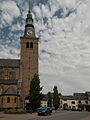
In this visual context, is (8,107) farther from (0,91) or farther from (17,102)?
(0,91)

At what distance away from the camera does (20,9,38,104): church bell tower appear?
54.8 metres

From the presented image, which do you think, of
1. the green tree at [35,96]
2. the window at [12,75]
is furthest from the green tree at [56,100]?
the green tree at [35,96]

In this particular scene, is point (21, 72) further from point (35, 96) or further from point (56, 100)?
point (56, 100)

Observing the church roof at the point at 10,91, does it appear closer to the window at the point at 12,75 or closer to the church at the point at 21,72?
the church at the point at 21,72

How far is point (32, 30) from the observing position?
2421 inches

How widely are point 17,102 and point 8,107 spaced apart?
338 centimetres

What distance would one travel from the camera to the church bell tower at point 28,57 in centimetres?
5478

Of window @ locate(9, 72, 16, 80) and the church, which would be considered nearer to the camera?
the church

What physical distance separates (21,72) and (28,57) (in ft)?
21.5

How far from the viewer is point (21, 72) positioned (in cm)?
5544

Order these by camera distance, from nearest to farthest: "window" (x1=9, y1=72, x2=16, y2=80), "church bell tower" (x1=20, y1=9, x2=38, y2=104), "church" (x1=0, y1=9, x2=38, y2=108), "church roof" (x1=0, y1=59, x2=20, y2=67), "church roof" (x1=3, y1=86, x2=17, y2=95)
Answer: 1. "church" (x1=0, y1=9, x2=38, y2=108)
2. "church roof" (x1=3, y1=86, x2=17, y2=95)
3. "church bell tower" (x1=20, y1=9, x2=38, y2=104)
4. "window" (x1=9, y1=72, x2=16, y2=80)
5. "church roof" (x1=0, y1=59, x2=20, y2=67)

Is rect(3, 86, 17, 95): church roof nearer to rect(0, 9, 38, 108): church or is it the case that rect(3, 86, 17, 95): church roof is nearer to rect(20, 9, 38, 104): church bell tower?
rect(0, 9, 38, 108): church

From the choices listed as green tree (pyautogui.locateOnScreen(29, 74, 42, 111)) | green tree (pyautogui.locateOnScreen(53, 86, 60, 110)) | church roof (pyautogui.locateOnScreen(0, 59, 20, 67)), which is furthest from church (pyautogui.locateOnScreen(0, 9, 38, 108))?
green tree (pyautogui.locateOnScreen(53, 86, 60, 110))

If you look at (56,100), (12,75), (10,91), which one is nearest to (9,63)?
(12,75)
